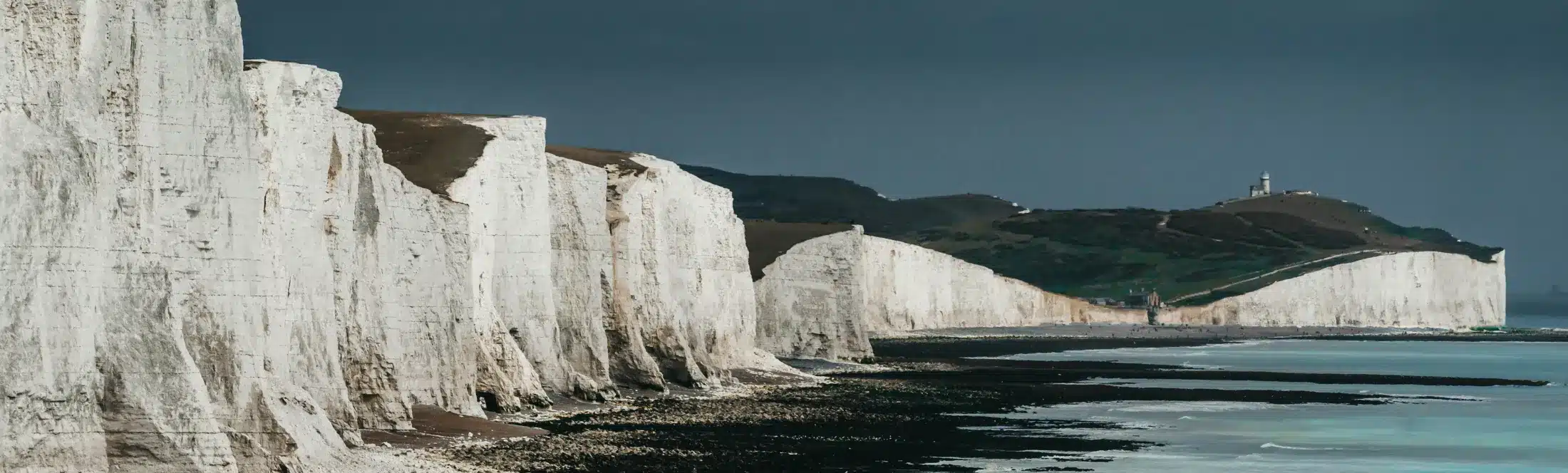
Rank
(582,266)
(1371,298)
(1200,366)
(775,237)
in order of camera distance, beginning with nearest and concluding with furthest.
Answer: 1. (582,266)
2. (775,237)
3. (1200,366)
4. (1371,298)

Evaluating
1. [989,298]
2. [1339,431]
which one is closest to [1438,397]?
[1339,431]

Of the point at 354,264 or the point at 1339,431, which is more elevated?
the point at 354,264

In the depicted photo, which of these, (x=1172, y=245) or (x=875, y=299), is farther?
(x=1172, y=245)

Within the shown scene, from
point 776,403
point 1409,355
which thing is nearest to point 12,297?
point 776,403

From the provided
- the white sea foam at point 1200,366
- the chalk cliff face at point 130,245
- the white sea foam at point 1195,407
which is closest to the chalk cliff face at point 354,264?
the chalk cliff face at point 130,245

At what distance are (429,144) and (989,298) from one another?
279 feet

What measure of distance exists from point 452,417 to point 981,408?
13292 millimetres

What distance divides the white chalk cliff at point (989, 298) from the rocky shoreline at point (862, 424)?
12.2 ft

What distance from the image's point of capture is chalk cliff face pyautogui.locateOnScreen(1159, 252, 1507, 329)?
133m

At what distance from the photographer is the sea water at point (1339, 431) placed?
28.9 meters

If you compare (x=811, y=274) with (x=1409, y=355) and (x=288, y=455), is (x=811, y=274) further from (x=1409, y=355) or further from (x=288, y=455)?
(x=288, y=455)

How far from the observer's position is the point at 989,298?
118 metres

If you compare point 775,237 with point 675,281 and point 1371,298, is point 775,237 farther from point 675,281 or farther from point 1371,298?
point 1371,298

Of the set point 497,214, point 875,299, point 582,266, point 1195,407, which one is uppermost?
point 875,299
